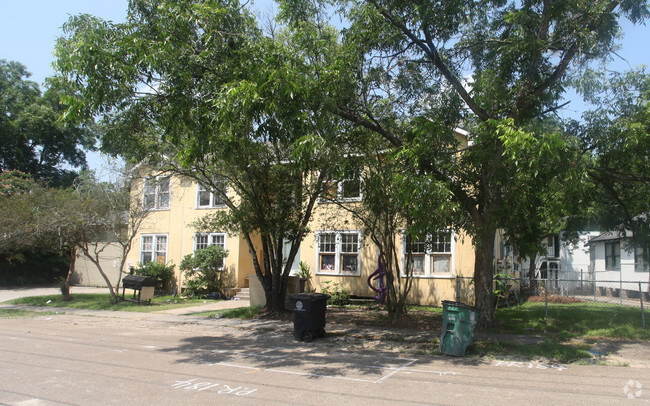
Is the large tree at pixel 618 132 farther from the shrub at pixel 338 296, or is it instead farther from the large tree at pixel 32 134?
the large tree at pixel 32 134

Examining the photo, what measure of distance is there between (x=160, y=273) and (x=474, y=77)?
54.5 ft

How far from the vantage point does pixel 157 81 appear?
10141 mm

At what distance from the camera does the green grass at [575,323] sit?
37.0 ft

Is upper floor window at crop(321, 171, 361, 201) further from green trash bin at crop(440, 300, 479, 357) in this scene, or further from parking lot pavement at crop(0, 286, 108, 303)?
parking lot pavement at crop(0, 286, 108, 303)

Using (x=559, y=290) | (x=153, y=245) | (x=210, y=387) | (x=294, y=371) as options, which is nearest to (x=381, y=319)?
(x=294, y=371)

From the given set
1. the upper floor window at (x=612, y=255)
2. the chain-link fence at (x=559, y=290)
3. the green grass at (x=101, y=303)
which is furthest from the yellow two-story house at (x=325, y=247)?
the upper floor window at (x=612, y=255)

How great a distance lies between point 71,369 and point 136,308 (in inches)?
382

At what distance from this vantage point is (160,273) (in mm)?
21703

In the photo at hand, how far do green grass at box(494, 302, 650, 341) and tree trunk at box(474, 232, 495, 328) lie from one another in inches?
19.0

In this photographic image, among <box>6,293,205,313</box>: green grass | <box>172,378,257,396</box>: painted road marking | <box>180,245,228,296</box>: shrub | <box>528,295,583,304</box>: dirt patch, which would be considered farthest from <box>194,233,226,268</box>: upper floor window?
<box>172,378,257,396</box>: painted road marking

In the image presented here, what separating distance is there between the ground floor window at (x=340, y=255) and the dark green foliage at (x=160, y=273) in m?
7.50

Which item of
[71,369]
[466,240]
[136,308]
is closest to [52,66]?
[71,369]

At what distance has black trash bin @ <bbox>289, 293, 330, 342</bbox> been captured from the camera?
11047 mm

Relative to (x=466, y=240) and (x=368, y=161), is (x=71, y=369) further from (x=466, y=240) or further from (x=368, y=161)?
(x=466, y=240)
